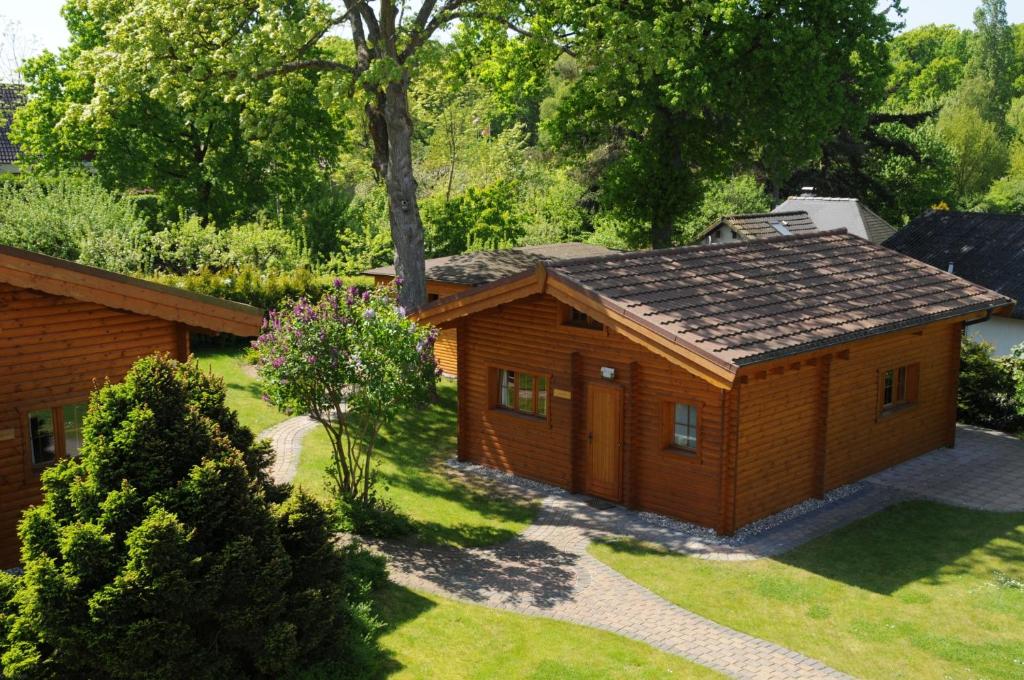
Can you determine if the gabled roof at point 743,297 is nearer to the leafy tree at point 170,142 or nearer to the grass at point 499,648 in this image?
the grass at point 499,648

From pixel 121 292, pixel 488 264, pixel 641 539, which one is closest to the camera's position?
pixel 121 292

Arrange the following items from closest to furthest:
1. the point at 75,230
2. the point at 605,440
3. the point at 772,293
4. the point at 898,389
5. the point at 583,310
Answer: the point at 583,310 < the point at 605,440 < the point at 772,293 < the point at 898,389 < the point at 75,230

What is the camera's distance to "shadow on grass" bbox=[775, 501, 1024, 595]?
1494cm

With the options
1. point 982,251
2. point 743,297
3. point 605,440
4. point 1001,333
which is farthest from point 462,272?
point 982,251

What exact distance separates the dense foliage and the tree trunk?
13.2 meters

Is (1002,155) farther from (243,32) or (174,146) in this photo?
(243,32)

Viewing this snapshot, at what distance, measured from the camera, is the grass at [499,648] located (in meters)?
11.7

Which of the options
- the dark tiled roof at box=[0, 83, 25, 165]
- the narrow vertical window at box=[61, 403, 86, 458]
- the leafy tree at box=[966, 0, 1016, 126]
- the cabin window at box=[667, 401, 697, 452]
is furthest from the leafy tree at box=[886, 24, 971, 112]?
the narrow vertical window at box=[61, 403, 86, 458]

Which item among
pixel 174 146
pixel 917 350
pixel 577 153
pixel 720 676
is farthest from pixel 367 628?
pixel 174 146

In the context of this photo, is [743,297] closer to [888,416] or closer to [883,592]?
[888,416]

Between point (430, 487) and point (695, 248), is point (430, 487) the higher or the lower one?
the lower one

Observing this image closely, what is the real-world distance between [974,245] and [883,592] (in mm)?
19933

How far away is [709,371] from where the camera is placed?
580 inches

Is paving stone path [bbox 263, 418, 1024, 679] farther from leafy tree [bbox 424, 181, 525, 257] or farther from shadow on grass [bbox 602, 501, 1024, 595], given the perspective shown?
leafy tree [bbox 424, 181, 525, 257]
